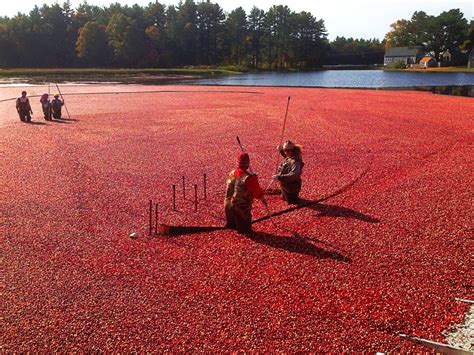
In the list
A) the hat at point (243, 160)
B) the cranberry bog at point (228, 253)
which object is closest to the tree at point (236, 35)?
the cranberry bog at point (228, 253)

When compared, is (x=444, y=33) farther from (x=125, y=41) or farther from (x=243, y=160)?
(x=243, y=160)

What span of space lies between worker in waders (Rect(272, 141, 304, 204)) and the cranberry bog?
1.01 ft

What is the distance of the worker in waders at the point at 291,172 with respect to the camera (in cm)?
979

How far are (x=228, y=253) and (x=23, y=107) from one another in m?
19.1

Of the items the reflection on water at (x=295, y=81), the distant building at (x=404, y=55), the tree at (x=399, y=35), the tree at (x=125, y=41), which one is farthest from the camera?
the tree at (x=399, y=35)

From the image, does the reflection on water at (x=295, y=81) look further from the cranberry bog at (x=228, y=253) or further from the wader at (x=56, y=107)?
the cranberry bog at (x=228, y=253)

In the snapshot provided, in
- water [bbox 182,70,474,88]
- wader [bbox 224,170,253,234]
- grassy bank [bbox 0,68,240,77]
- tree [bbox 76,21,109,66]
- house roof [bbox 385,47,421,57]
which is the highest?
tree [bbox 76,21,109,66]

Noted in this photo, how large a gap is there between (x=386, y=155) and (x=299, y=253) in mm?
8933

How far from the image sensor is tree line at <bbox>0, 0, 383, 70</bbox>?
92.9 meters

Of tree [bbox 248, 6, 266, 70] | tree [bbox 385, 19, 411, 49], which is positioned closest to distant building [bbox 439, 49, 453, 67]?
tree [bbox 385, 19, 411, 49]

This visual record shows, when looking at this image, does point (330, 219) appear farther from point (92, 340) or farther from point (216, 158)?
point (216, 158)

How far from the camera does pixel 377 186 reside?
11.5 meters

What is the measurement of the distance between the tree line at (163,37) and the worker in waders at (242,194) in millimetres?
88635

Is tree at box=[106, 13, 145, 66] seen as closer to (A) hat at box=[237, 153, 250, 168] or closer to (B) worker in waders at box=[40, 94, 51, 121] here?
(B) worker in waders at box=[40, 94, 51, 121]
